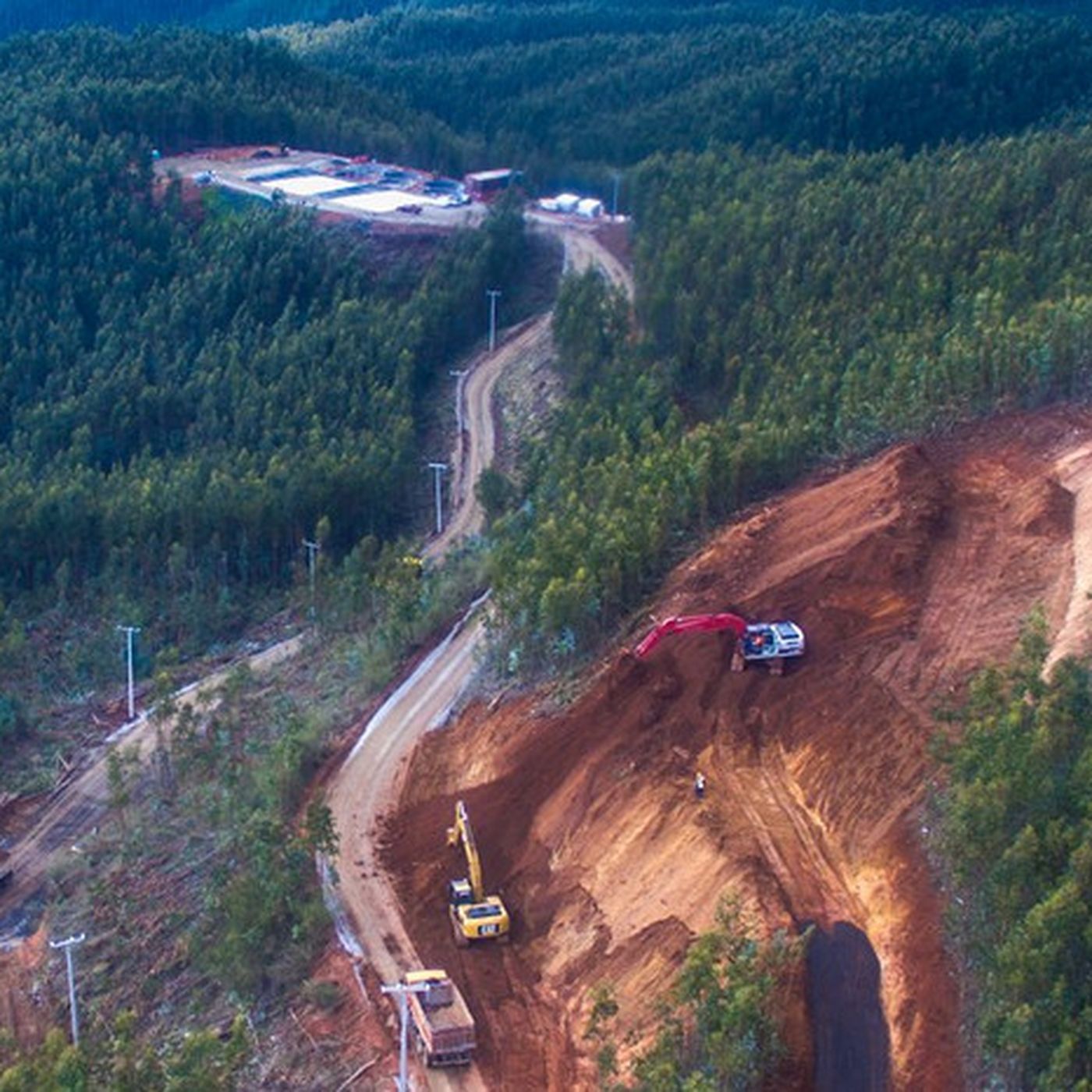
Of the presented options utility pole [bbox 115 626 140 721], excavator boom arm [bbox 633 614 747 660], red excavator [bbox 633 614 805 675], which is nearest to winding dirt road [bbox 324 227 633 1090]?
excavator boom arm [bbox 633 614 747 660]

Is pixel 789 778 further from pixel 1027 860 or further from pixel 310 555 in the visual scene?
pixel 310 555

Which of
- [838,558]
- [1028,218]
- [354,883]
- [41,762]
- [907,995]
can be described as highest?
[1028,218]

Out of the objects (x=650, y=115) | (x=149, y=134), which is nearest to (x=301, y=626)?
(x=149, y=134)

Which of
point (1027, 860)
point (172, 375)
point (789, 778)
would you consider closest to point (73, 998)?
point (789, 778)

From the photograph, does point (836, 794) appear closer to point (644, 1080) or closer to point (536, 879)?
point (536, 879)

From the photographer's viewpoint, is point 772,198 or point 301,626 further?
point 772,198

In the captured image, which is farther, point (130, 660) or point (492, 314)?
point (492, 314)
